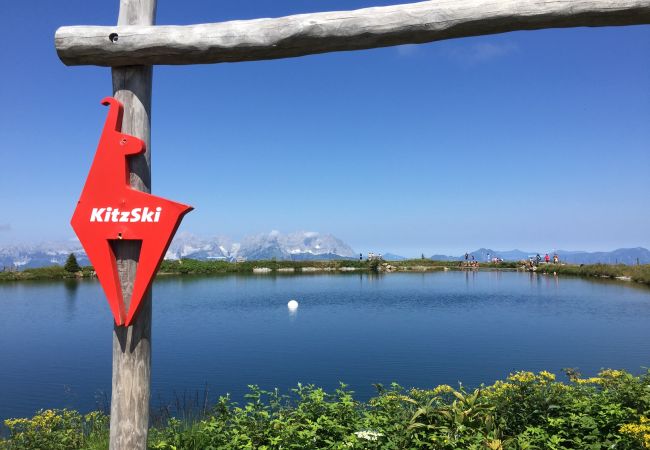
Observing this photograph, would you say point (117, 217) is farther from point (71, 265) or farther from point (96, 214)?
point (71, 265)

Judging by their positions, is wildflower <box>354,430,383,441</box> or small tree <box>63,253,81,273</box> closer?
wildflower <box>354,430,383,441</box>

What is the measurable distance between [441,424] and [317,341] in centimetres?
869

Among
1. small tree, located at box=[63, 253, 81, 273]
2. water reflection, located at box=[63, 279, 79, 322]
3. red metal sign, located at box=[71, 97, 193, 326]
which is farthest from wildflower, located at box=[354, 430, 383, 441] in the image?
small tree, located at box=[63, 253, 81, 273]

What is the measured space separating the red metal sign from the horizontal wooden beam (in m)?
0.40

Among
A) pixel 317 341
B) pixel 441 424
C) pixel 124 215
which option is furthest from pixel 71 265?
pixel 441 424

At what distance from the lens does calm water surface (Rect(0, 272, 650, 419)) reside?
8367 millimetres

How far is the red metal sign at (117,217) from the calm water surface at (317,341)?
5.04 metres

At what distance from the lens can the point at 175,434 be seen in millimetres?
3740

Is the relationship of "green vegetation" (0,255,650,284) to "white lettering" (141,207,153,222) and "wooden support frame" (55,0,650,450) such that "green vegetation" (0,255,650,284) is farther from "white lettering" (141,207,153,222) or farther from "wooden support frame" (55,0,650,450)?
"white lettering" (141,207,153,222)

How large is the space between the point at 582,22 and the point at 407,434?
287 centimetres

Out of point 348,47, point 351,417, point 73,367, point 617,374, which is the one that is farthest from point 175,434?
point 73,367

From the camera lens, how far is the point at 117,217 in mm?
2830

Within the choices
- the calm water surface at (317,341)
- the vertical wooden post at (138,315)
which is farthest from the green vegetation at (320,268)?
the vertical wooden post at (138,315)

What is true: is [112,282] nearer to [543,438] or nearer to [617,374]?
[543,438]
